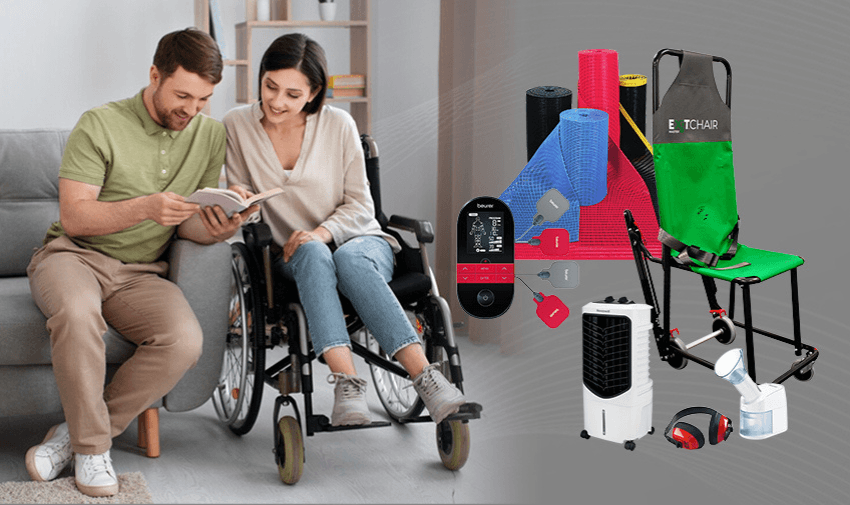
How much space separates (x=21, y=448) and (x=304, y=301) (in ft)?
2.75

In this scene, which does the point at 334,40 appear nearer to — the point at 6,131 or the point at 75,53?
the point at 75,53

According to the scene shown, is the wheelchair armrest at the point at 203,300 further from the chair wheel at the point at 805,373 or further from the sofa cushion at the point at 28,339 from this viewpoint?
the chair wheel at the point at 805,373

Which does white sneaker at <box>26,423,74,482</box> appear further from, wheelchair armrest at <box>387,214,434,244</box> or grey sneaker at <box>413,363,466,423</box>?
wheelchair armrest at <box>387,214,434,244</box>

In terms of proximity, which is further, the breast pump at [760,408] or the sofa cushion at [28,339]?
the sofa cushion at [28,339]

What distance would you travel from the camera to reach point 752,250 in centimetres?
189

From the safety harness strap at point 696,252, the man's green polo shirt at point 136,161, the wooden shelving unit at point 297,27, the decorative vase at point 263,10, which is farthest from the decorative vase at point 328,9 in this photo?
the safety harness strap at point 696,252

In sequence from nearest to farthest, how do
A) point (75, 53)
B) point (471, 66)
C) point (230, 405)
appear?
point (471, 66) → point (230, 405) → point (75, 53)

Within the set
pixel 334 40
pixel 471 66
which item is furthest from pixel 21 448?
pixel 334 40

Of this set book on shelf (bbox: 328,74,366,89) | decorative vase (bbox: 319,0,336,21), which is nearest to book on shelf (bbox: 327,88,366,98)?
book on shelf (bbox: 328,74,366,89)

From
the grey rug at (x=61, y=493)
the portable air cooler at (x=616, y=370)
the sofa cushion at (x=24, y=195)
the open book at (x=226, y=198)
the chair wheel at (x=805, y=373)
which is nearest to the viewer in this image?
the portable air cooler at (x=616, y=370)

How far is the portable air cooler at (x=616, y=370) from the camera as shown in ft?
5.14

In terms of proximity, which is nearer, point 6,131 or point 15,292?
point 15,292

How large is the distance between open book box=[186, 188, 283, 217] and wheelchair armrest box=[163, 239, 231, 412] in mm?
165

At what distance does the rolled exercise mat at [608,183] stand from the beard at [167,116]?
1194 mm
